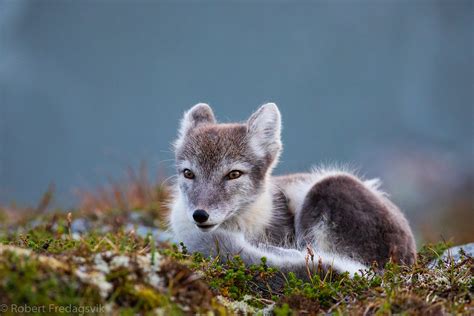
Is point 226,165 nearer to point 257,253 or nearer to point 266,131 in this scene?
point 266,131

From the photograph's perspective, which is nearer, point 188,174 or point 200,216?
point 200,216

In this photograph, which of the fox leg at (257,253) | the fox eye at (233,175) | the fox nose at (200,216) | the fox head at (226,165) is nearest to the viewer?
the fox leg at (257,253)

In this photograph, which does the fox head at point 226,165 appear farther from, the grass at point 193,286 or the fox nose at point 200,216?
the grass at point 193,286

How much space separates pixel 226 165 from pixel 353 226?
1180 millimetres

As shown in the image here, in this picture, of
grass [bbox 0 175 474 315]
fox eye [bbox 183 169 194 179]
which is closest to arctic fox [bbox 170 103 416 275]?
fox eye [bbox 183 169 194 179]

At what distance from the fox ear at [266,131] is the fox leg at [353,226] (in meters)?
0.60

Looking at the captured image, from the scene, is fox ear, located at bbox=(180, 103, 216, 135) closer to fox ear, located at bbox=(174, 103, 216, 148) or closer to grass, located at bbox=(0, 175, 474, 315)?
fox ear, located at bbox=(174, 103, 216, 148)

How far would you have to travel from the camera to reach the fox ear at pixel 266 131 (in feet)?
16.8

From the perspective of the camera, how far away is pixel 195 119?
223 inches

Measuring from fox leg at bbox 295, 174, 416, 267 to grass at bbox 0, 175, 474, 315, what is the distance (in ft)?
0.96

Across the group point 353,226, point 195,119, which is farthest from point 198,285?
point 195,119

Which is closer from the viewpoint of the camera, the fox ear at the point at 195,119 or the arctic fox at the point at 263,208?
the arctic fox at the point at 263,208

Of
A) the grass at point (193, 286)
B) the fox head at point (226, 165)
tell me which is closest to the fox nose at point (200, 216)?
the fox head at point (226, 165)

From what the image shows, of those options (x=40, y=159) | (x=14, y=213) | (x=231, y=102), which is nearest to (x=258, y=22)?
(x=231, y=102)
